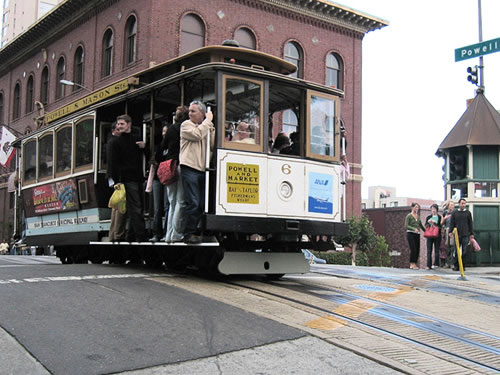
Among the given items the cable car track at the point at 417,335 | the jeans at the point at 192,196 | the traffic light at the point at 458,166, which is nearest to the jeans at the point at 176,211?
the jeans at the point at 192,196

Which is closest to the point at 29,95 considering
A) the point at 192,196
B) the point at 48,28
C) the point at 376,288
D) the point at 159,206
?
the point at 48,28

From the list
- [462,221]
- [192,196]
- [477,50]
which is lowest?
[462,221]

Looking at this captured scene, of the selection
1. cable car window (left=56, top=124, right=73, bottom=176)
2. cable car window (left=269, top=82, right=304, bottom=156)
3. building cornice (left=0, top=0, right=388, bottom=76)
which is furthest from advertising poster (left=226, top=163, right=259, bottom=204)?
building cornice (left=0, top=0, right=388, bottom=76)

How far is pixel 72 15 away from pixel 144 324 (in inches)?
1177

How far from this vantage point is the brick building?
86.3ft

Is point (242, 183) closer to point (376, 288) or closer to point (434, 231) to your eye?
point (376, 288)

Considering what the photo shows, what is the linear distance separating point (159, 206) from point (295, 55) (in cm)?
2313

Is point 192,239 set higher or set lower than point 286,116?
lower

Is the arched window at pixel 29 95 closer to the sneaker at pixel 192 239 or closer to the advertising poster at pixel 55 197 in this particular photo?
the advertising poster at pixel 55 197

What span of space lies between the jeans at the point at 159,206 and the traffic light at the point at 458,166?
11.6 metres

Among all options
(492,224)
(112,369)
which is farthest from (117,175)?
(492,224)

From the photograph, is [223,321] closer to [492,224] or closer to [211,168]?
[211,168]

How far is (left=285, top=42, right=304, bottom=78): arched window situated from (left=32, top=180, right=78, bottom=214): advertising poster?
20.1 metres

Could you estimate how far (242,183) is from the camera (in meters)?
8.16
